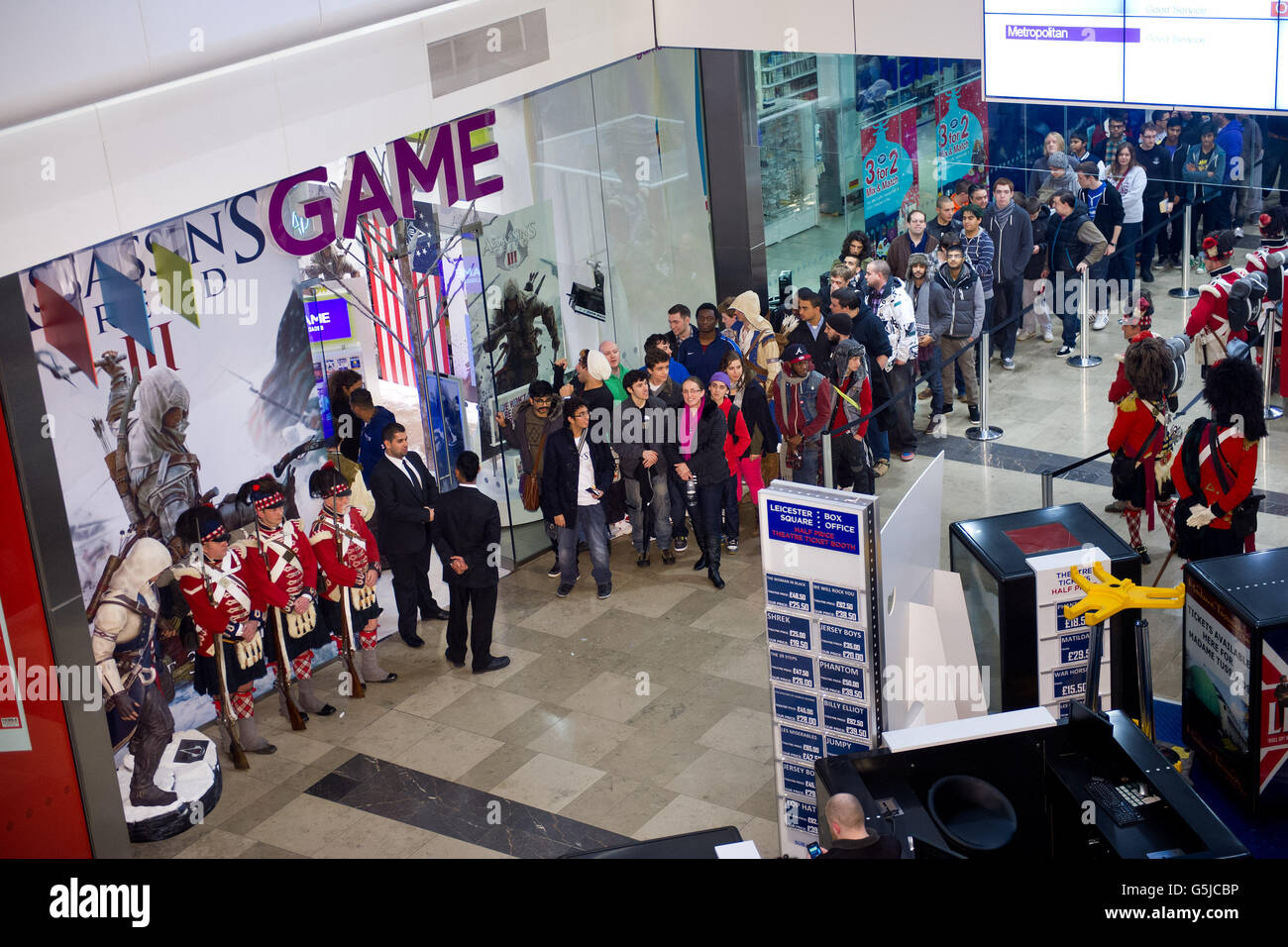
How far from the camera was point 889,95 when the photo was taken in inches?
565

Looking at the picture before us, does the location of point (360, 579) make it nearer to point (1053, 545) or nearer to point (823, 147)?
point (1053, 545)

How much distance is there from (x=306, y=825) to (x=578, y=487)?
3104mm

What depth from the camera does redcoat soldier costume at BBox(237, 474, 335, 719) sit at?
327 inches

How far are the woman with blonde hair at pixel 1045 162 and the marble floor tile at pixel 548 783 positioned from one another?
8556 millimetres

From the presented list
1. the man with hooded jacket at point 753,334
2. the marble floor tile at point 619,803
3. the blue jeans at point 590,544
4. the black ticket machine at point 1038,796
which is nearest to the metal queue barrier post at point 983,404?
the man with hooded jacket at point 753,334

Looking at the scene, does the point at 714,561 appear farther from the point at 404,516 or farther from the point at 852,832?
the point at 852,832

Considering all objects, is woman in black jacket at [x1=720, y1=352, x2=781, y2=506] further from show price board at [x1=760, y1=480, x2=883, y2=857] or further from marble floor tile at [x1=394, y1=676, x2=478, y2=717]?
show price board at [x1=760, y1=480, x2=883, y2=857]

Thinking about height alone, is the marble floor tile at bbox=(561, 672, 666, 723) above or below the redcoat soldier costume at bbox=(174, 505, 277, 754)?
below

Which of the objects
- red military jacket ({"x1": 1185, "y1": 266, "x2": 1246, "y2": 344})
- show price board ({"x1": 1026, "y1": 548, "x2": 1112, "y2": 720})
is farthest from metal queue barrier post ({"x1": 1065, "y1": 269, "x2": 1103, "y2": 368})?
show price board ({"x1": 1026, "y1": 548, "x2": 1112, "y2": 720})

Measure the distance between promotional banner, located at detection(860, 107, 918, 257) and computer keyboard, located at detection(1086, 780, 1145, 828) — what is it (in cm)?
977

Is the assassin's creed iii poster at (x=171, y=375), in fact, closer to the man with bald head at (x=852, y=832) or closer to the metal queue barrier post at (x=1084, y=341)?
the man with bald head at (x=852, y=832)

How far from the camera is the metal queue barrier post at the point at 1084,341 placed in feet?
40.7
